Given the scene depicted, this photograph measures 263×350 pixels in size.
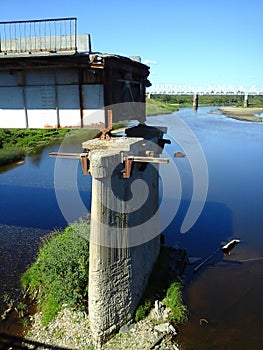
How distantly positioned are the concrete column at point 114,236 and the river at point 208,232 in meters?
2.57

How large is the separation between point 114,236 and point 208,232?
1014 cm

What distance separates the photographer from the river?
40.2 feet

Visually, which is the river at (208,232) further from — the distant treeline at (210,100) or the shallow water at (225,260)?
the distant treeline at (210,100)

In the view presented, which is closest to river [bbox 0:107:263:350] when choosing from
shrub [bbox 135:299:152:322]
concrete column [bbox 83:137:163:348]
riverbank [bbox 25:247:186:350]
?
riverbank [bbox 25:247:186:350]

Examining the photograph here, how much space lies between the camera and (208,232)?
19.1m

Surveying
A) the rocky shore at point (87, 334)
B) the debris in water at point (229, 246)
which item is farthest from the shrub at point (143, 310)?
the debris in water at point (229, 246)

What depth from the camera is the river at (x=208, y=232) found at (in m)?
12.2

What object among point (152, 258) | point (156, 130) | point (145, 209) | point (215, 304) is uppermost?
point (156, 130)

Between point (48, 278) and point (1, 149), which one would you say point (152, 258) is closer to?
point (48, 278)

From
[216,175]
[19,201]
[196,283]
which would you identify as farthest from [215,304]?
[216,175]

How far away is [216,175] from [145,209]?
19.2 m

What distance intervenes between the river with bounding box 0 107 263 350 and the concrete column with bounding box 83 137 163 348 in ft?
8.43

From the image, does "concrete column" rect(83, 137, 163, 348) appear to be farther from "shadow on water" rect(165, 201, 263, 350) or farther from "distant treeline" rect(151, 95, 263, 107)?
"distant treeline" rect(151, 95, 263, 107)

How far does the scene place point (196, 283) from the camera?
1440cm
